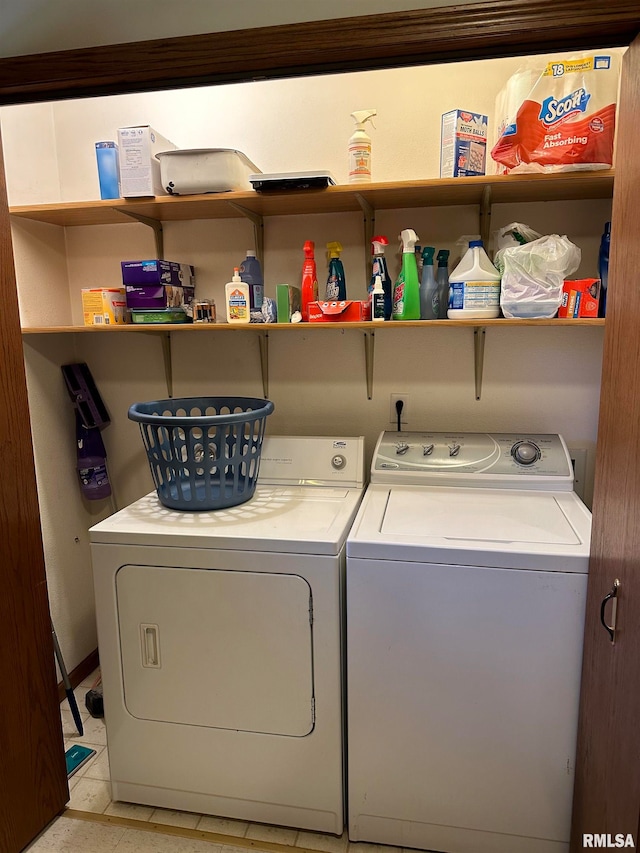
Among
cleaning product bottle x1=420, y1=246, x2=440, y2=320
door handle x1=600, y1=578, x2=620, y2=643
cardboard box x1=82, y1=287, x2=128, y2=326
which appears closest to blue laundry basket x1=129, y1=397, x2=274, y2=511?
cardboard box x1=82, y1=287, x2=128, y2=326

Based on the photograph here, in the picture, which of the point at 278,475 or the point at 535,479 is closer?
the point at 535,479

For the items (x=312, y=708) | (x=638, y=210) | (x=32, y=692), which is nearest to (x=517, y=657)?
(x=312, y=708)

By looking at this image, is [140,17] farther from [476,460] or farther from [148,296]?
[476,460]

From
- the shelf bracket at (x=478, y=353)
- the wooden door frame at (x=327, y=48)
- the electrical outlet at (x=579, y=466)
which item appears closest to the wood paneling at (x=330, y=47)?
the wooden door frame at (x=327, y=48)

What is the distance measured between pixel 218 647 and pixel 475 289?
4.41ft

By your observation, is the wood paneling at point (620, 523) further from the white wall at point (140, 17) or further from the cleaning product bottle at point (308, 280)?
the cleaning product bottle at point (308, 280)

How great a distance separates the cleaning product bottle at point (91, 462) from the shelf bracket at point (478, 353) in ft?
5.17

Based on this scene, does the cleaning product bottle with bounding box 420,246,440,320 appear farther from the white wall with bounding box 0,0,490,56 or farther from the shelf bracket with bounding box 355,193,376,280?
the white wall with bounding box 0,0,490,56

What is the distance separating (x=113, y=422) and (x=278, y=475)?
87 centimetres

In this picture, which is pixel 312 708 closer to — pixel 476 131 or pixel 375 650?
pixel 375 650

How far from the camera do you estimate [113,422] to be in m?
2.53

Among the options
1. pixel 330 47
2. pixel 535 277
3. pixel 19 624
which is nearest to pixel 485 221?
pixel 535 277

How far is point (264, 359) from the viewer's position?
2.34 m

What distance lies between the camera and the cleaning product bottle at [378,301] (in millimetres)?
1934
